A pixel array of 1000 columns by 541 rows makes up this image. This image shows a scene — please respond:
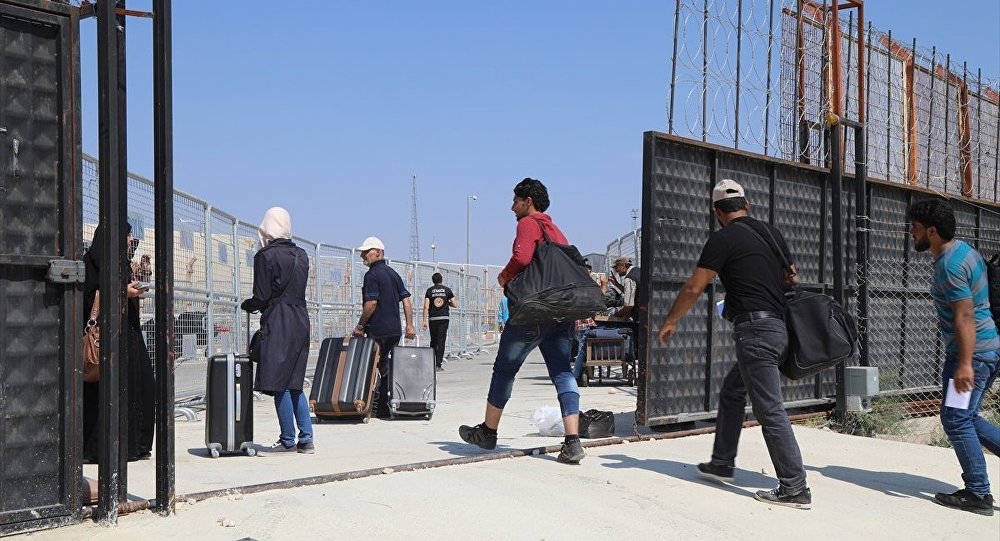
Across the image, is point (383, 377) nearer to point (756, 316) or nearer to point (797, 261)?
point (797, 261)

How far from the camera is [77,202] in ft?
13.8

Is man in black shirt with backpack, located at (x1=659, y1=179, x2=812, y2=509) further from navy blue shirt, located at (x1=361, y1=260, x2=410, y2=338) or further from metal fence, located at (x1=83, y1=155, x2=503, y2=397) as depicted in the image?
navy blue shirt, located at (x1=361, y1=260, x2=410, y2=338)

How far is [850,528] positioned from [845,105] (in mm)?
6043

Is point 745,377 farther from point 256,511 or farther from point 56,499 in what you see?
point 56,499

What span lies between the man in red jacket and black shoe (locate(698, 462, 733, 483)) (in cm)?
79

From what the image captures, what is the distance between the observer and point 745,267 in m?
5.44

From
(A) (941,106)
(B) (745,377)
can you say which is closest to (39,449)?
(B) (745,377)

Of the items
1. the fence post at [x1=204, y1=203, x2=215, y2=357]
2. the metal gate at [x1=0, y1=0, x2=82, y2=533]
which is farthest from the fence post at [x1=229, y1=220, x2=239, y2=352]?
the metal gate at [x1=0, y1=0, x2=82, y2=533]

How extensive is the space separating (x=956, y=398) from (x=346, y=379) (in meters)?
5.34

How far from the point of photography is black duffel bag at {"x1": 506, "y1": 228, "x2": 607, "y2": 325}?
616 centimetres

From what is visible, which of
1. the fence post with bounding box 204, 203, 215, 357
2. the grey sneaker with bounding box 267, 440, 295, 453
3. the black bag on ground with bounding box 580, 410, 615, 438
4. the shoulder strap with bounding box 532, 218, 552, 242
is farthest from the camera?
the fence post with bounding box 204, 203, 215, 357

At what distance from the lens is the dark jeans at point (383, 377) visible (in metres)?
9.57

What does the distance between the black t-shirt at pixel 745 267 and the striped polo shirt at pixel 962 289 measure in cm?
101

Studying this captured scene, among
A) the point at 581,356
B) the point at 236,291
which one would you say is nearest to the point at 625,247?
the point at 581,356
